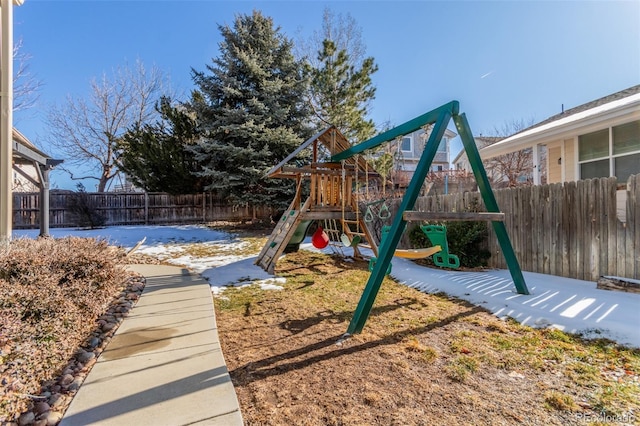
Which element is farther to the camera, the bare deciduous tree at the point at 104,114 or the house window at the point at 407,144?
the house window at the point at 407,144

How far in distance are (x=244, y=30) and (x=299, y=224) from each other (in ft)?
37.7

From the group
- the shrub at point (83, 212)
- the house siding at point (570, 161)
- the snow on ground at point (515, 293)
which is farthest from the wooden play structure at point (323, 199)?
the shrub at point (83, 212)

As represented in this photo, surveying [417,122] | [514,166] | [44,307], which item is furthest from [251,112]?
[514,166]

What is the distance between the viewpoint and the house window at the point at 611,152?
6680 millimetres

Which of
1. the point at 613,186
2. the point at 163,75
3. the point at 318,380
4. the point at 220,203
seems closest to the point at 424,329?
the point at 318,380

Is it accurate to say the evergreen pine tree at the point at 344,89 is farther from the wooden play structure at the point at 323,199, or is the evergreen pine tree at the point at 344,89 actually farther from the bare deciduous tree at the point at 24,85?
Answer: the bare deciduous tree at the point at 24,85

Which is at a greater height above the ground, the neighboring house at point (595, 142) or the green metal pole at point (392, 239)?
the neighboring house at point (595, 142)

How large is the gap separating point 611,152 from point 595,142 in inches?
22.0

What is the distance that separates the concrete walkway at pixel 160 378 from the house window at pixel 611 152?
903 centimetres

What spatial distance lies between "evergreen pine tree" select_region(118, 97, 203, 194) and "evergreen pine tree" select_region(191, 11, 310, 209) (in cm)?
149

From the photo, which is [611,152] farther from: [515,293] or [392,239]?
[392,239]

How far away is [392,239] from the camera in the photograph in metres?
3.46

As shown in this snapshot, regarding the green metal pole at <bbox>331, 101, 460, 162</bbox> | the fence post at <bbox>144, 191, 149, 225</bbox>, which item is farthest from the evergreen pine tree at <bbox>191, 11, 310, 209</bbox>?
the green metal pole at <bbox>331, 101, 460, 162</bbox>

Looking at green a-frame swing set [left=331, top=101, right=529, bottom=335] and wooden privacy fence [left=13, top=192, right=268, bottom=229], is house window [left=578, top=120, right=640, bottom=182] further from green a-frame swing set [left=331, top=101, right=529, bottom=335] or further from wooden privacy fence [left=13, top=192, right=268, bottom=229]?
wooden privacy fence [left=13, top=192, right=268, bottom=229]
